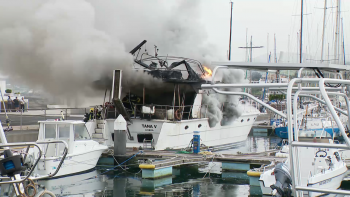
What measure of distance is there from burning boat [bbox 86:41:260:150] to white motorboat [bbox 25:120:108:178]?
5.62 feet

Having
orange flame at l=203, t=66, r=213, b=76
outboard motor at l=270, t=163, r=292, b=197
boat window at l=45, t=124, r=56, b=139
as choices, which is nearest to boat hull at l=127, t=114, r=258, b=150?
orange flame at l=203, t=66, r=213, b=76

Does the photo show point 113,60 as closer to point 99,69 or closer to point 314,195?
point 99,69

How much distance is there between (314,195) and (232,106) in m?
15.0

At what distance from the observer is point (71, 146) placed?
1873 centimetres

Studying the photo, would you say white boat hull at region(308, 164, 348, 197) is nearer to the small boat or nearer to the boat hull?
the small boat

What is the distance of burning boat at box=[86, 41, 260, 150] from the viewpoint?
22.6 m

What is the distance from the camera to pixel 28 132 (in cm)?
2258

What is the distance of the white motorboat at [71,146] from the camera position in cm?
1842

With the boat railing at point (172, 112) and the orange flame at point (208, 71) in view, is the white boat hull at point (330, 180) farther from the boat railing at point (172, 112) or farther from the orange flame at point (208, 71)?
the orange flame at point (208, 71)

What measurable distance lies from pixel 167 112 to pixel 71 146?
6.27 m

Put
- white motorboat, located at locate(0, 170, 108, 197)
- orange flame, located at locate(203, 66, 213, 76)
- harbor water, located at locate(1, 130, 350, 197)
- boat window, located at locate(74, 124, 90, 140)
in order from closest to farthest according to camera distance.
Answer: white motorboat, located at locate(0, 170, 108, 197) → harbor water, located at locate(1, 130, 350, 197) → boat window, located at locate(74, 124, 90, 140) → orange flame, located at locate(203, 66, 213, 76)

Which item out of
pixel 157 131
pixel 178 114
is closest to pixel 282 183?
pixel 157 131

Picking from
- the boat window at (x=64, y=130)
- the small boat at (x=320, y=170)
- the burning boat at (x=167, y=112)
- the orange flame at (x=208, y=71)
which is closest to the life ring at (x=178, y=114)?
the burning boat at (x=167, y=112)

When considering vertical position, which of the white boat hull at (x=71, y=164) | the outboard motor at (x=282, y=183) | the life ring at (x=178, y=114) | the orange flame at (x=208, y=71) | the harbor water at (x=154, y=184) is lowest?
the harbor water at (x=154, y=184)
